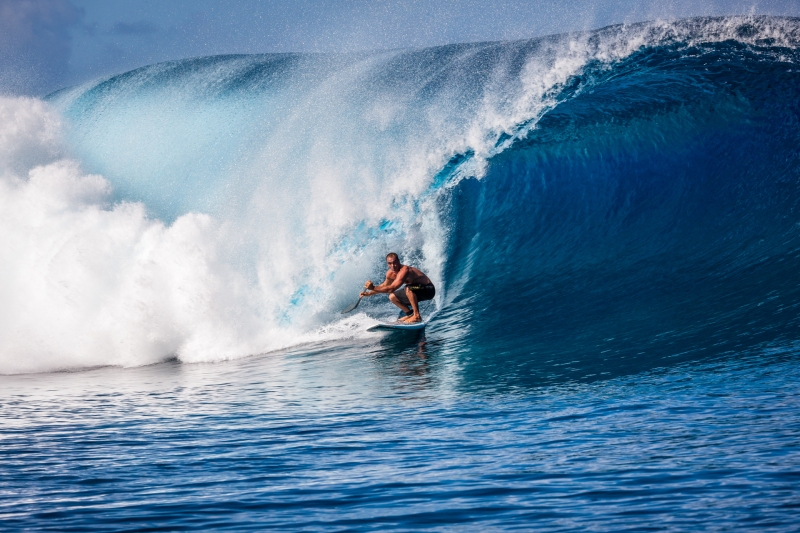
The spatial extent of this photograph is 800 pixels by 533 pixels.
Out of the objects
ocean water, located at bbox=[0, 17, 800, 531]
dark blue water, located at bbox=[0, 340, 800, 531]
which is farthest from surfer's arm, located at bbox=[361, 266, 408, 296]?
dark blue water, located at bbox=[0, 340, 800, 531]

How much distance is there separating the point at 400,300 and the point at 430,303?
689 mm

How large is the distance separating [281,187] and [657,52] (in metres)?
6.51

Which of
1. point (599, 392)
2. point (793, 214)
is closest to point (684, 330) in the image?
point (599, 392)

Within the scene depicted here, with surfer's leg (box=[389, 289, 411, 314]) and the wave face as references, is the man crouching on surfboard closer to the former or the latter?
surfer's leg (box=[389, 289, 411, 314])

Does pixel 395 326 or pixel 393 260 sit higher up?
pixel 393 260

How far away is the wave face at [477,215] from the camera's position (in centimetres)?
850

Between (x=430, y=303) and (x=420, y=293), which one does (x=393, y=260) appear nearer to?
(x=420, y=293)

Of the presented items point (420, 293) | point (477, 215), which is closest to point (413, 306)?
point (420, 293)

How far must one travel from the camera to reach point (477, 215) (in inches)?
445

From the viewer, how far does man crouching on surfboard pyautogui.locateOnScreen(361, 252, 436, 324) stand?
8977 mm

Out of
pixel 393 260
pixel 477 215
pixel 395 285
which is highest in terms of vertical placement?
pixel 477 215

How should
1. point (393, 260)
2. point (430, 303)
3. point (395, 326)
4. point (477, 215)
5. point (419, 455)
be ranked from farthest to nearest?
1. point (477, 215)
2. point (430, 303)
3. point (393, 260)
4. point (395, 326)
5. point (419, 455)

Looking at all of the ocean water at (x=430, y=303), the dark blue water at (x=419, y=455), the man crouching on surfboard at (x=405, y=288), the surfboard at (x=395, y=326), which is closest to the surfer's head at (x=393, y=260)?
the man crouching on surfboard at (x=405, y=288)

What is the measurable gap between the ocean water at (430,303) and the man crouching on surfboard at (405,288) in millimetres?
291
